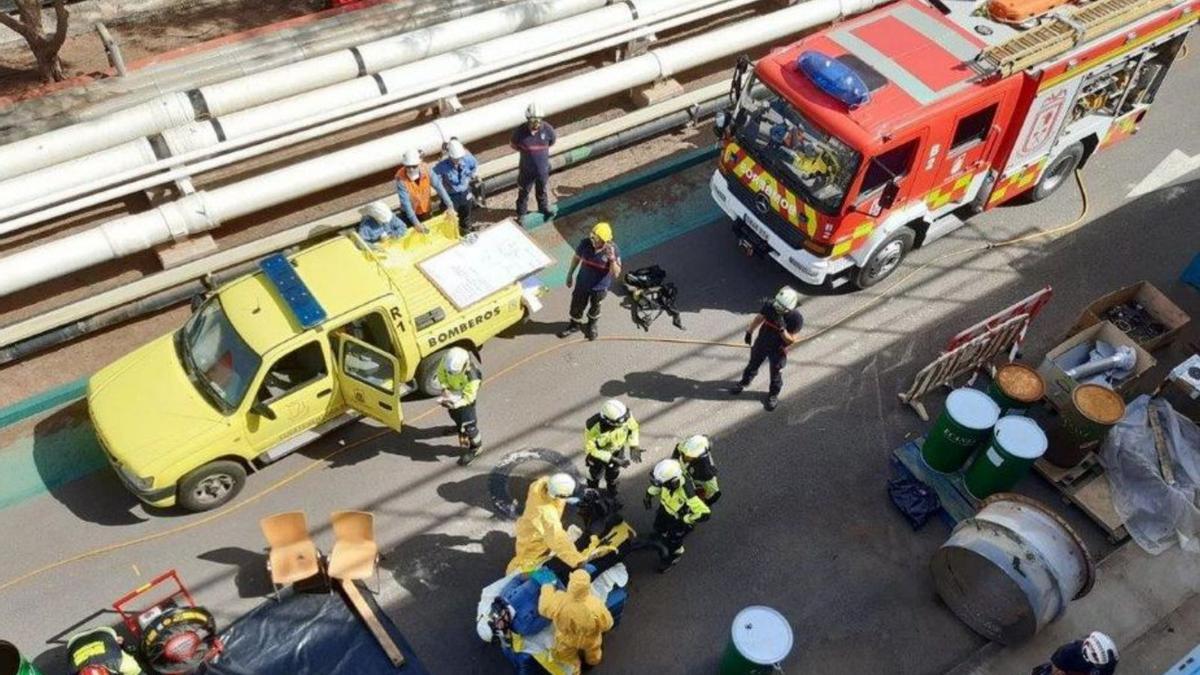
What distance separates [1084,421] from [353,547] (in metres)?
7.37

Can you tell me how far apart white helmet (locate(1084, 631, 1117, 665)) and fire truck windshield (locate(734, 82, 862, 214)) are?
5121mm

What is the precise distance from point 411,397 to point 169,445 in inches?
105

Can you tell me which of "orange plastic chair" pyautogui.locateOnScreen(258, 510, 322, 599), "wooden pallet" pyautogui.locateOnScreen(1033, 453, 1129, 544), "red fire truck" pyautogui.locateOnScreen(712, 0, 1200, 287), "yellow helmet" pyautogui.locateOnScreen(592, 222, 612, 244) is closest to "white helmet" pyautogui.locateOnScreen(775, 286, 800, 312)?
"red fire truck" pyautogui.locateOnScreen(712, 0, 1200, 287)

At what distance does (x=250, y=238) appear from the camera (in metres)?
12.3

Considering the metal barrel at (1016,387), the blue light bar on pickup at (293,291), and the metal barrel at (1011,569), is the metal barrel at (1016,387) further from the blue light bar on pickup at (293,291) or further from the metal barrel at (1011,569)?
the blue light bar on pickup at (293,291)

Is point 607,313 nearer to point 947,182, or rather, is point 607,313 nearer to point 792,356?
point 792,356

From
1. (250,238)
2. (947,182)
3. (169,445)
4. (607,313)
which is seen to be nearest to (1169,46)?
(947,182)

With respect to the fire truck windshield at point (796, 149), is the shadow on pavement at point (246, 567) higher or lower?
lower

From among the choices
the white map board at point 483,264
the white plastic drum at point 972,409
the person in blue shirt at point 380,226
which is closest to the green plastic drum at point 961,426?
the white plastic drum at point 972,409

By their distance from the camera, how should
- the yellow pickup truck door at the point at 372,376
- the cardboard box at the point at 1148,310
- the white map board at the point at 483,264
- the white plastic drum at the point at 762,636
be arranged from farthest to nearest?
1. the cardboard box at the point at 1148,310
2. the white map board at the point at 483,264
3. the yellow pickup truck door at the point at 372,376
4. the white plastic drum at the point at 762,636

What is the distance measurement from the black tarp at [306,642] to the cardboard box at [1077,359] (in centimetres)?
716

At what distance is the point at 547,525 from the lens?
27.7 ft

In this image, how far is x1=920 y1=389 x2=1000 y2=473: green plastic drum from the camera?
9.83 meters

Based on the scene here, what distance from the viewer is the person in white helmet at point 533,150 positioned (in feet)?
39.0
